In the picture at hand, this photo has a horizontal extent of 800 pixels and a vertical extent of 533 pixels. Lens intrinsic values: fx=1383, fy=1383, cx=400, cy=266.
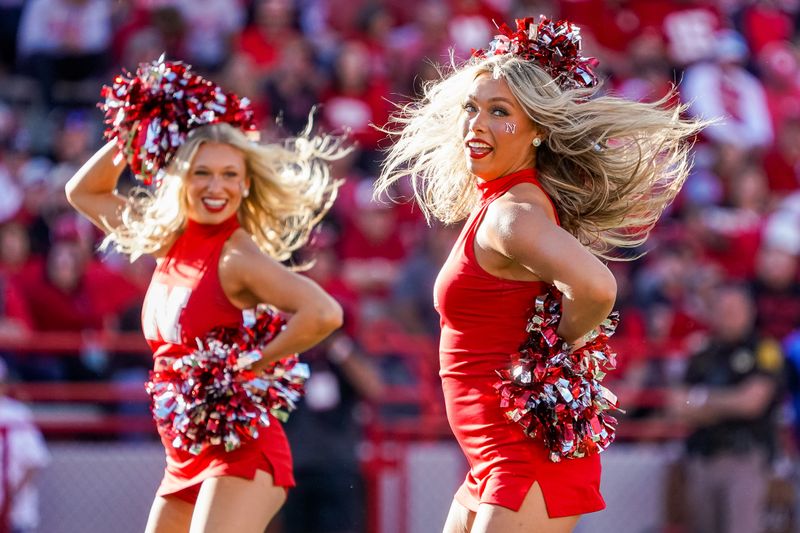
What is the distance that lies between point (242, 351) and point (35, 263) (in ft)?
13.9

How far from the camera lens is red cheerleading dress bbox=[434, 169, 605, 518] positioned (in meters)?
4.04

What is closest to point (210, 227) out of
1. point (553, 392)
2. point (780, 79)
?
point (553, 392)

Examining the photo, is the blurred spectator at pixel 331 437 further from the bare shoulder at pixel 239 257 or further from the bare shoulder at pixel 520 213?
the bare shoulder at pixel 520 213

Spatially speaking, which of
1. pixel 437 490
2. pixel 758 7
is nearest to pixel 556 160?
pixel 437 490

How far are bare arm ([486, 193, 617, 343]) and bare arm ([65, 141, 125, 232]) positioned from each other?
1.81 m

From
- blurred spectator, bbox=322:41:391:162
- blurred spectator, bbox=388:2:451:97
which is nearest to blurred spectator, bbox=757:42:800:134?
blurred spectator, bbox=388:2:451:97

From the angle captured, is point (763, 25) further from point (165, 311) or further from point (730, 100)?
point (165, 311)

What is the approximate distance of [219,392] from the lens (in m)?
4.76

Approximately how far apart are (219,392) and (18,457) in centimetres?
342

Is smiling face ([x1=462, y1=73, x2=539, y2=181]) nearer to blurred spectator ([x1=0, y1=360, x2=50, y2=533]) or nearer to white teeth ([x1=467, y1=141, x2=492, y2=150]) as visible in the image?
white teeth ([x1=467, y1=141, x2=492, y2=150])

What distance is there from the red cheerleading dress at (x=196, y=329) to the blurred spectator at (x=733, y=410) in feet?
15.1

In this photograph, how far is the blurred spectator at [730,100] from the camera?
12.7 m

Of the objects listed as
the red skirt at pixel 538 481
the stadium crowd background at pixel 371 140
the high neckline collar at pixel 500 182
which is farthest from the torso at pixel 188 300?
the stadium crowd background at pixel 371 140

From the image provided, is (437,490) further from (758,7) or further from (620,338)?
(758,7)
